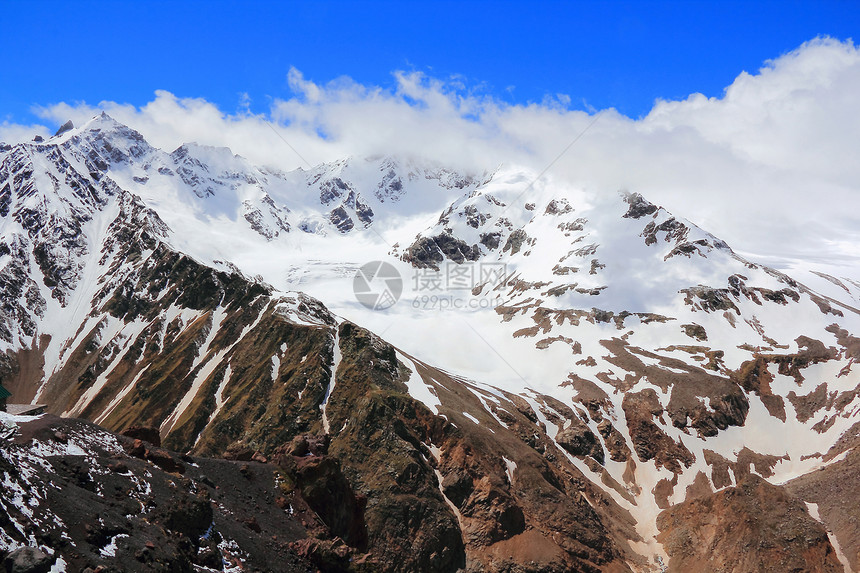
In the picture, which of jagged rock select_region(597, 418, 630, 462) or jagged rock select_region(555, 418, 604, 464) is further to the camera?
jagged rock select_region(597, 418, 630, 462)

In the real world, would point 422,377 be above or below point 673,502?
above

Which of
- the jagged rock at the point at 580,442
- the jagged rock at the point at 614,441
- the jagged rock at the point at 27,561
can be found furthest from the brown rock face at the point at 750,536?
the jagged rock at the point at 27,561

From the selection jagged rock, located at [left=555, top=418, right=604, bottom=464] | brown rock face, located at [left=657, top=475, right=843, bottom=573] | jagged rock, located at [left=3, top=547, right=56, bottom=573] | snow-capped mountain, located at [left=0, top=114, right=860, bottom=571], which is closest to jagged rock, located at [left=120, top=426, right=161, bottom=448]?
snow-capped mountain, located at [left=0, top=114, right=860, bottom=571]

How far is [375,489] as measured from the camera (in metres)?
82.6

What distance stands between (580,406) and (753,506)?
60.3 metres

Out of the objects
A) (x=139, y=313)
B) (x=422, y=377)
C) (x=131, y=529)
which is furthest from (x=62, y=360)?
(x=131, y=529)

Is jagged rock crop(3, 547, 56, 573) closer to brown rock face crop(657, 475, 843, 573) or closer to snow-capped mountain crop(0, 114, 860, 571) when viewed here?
snow-capped mountain crop(0, 114, 860, 571)

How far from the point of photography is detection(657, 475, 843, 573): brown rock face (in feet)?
278

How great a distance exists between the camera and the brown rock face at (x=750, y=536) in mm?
84688

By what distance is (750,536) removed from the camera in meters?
88.8

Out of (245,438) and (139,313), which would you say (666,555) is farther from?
(139,313)

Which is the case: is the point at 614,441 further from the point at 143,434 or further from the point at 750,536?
the point at 143,434

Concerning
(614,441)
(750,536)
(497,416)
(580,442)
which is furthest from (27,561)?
(614,441)

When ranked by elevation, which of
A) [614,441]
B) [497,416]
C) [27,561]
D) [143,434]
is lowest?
[27,561]
